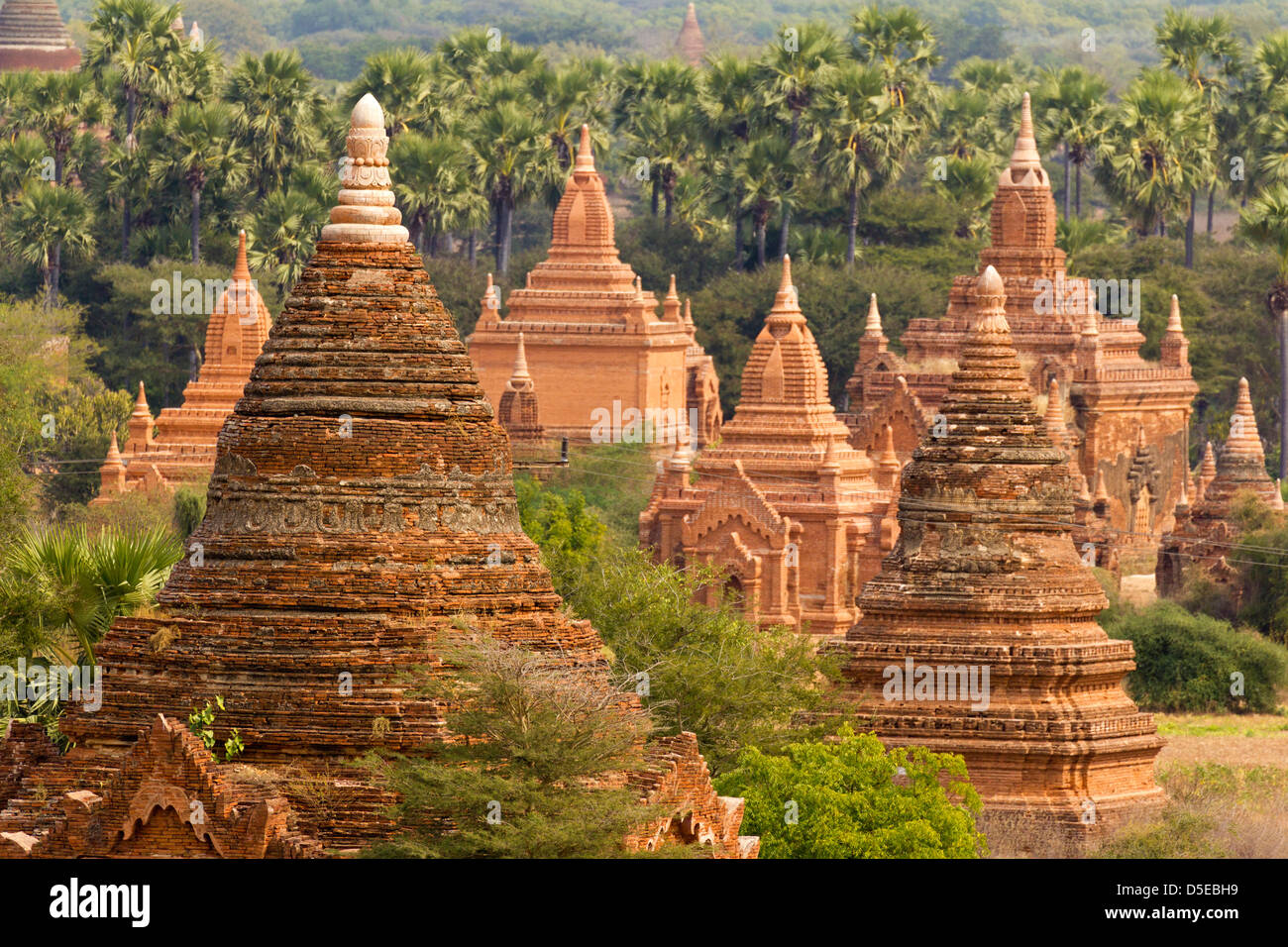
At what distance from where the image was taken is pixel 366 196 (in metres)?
35.4

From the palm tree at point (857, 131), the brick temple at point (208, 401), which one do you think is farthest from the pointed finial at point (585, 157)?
the palm tree at point (857, 131)

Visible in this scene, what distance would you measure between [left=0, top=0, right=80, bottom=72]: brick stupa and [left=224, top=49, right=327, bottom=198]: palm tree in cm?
5055

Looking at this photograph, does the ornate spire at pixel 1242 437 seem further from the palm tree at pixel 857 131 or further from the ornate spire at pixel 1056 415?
the palm tree at pixel 857 131

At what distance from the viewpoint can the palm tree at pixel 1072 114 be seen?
124m

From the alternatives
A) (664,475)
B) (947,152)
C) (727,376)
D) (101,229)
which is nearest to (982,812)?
(664,475)

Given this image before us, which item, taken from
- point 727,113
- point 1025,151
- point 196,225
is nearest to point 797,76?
point 727,113

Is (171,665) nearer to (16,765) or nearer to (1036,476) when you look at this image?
(16,765)

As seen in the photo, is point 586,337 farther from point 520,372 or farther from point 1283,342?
point 1283,342

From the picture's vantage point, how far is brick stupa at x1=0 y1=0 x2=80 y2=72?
169250 millimetres

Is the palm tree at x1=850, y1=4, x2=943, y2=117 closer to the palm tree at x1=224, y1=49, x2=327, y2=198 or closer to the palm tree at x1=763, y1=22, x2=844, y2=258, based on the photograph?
the palm tree at x1=763, y1=22, x2=844, y2=258

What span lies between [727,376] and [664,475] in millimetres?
39844

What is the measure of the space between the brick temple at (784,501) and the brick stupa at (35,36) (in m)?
90.9

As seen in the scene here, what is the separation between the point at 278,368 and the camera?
34.8m

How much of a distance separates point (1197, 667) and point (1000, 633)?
2857 centimetres
